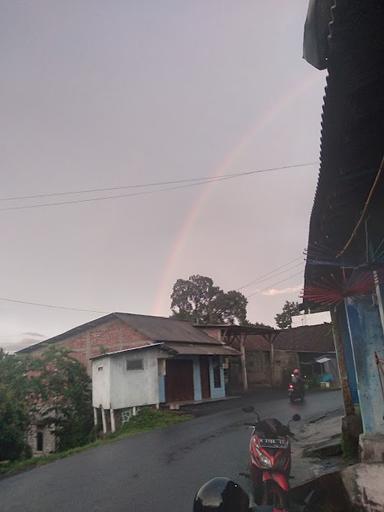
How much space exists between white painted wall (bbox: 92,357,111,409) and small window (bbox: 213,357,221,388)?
7.74m

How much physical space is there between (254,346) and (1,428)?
21971 millimetres

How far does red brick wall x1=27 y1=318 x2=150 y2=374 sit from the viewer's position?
2308 centimetres

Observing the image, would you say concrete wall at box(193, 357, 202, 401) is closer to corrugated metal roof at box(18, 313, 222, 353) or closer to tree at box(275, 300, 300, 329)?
corrugated metal roof at box(18, 313, 222, 353)

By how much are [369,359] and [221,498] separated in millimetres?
3213

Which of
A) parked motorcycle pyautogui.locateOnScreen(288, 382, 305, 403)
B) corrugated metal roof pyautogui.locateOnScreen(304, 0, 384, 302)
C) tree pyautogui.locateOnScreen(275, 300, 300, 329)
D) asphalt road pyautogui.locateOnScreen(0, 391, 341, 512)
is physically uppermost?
tree pyautogui.locateOnScreen(275, 300, 300, 329)

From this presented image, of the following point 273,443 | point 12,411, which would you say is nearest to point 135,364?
point 12,411

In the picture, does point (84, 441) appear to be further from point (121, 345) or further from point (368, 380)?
point (368, 380)

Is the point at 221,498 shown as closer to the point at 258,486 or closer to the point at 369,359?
the point at 258,486

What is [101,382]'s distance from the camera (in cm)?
2069

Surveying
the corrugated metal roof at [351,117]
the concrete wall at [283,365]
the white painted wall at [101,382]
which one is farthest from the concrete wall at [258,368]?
the corrugated metal roof at [351,117]

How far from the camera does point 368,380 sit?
5453mm

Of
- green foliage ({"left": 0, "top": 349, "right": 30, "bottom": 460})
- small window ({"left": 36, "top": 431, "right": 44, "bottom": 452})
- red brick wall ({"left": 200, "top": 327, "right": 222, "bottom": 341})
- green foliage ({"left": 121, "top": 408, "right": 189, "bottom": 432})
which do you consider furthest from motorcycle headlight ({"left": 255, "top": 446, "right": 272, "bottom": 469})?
red brick wall ({"left": 200, "top": 327, "right": 222, "bottom": 341})

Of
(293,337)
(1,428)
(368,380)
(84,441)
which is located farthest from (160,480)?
(293,337)

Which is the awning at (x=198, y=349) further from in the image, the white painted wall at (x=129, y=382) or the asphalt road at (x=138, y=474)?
the asphalt road at (x=138, y=474)
